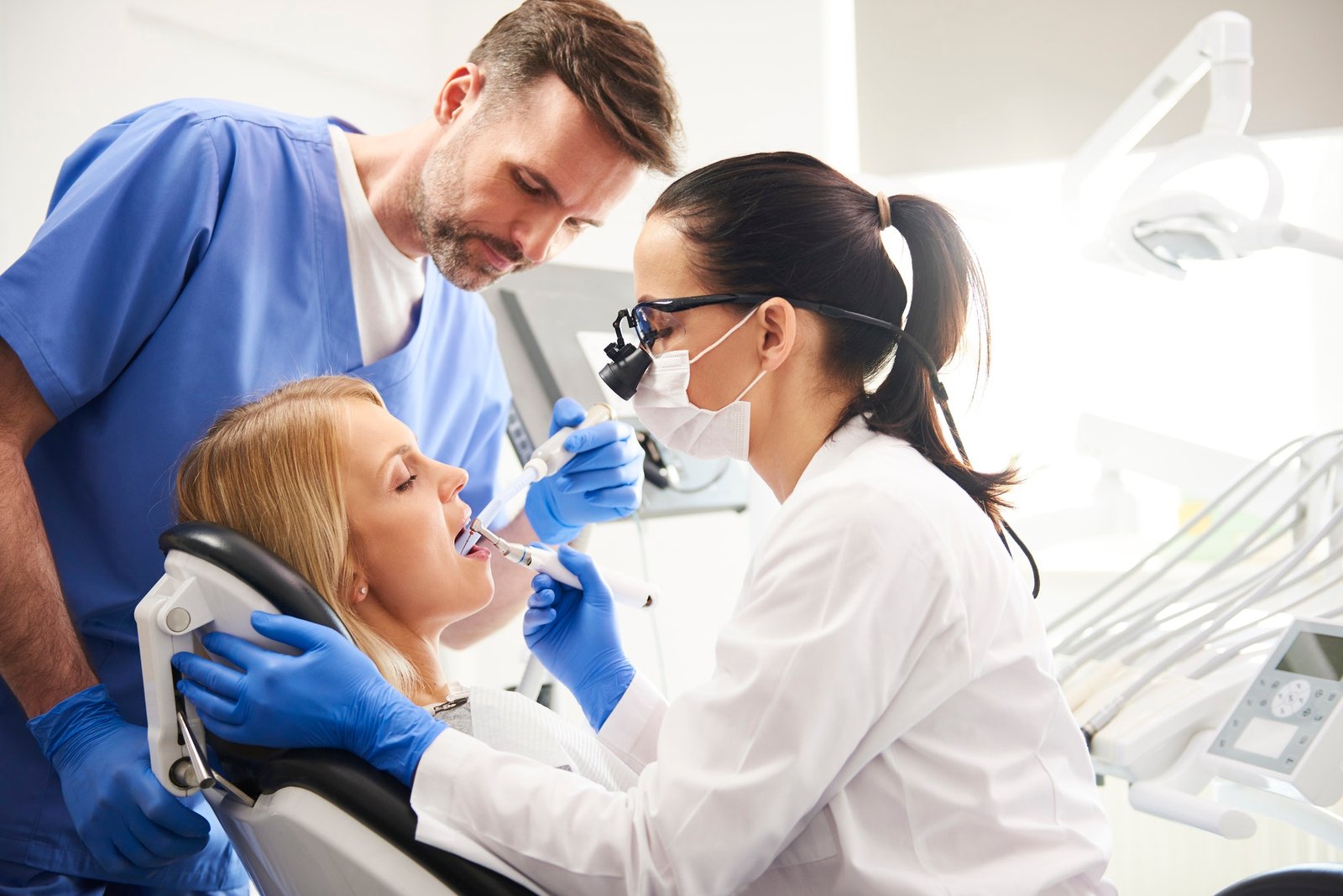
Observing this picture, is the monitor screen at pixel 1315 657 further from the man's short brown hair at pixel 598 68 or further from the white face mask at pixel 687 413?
the man's short brown hair at pixel 598 68

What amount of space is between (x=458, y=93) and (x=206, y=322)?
1.78 ft

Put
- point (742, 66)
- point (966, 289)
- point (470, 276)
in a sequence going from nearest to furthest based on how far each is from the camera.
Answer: point (966, 289)
point (470, 276)
point (742, 66)

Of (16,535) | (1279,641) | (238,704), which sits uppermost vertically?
(16,535)

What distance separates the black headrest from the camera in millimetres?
964

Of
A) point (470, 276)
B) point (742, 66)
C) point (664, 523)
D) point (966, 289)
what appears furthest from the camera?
point (664, 523)

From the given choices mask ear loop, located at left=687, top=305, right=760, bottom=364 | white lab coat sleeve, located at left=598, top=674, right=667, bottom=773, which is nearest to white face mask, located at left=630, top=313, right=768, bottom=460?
mask ear loop, located at left=687, top=305, right=760, bottom=364

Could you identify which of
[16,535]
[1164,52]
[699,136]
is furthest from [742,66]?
[16,535]

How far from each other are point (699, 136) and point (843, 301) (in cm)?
179

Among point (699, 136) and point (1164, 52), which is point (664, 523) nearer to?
point (699, 136)

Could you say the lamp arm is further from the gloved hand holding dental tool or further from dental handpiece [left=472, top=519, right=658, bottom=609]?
dental handpiece [left=472, top=519, right=658, bottom=609]

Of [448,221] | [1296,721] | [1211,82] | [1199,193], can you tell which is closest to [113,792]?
[448,221]

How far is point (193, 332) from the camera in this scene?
49.5 inches

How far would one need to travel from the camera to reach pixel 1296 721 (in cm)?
139

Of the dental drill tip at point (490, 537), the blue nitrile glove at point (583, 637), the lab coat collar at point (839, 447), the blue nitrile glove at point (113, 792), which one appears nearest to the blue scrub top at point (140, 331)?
the blue nitrile glove at point (113, 792)
